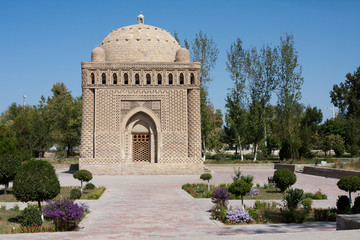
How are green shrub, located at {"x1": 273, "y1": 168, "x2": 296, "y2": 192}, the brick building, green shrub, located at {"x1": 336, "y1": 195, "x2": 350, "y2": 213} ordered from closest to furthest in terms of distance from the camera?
green shrub, located at {"x1": 336, "y1": 195, "x2": 350, "y2": 213} < green shrub, located at {"x1": 273, "y1": 168, "x2": 296, "y2": 192} < the brick building

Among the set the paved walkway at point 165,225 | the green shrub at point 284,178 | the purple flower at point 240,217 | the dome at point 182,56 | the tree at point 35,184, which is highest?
the dome at point 182,56

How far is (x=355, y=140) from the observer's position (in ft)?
132

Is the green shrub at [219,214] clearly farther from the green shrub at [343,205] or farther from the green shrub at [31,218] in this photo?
the green shrub at [31,218]

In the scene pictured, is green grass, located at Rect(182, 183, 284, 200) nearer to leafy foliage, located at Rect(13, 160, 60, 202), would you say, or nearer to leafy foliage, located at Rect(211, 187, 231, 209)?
leafy foliage, located at Rect(211, 187, 231, 209)

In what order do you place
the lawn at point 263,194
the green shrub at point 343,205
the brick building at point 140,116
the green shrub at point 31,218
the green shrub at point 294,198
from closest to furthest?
1. the green shrub at point 31,218
2. the green shrub at point 343,205
3. the green shrub at point 294,198
4. the lawn at point 263,194
5. the brick building at point 140,116

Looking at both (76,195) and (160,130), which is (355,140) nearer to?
(160,130)

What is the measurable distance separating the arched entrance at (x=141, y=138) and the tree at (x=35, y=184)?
16759mm

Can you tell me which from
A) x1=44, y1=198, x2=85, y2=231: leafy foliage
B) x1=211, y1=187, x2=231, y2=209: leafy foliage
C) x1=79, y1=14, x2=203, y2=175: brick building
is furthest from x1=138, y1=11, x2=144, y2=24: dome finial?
x1=44, y1=198, x2=85, y2=231: leafy foliage

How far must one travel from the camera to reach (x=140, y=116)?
88.1 ft

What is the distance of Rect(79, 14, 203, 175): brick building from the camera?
25734mm

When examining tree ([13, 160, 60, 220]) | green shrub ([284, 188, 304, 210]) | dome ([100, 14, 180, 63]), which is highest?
dome ([100, 14, 180, 63])

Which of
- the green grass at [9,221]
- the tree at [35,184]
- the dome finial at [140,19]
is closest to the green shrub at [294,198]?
the tree at [35,184]

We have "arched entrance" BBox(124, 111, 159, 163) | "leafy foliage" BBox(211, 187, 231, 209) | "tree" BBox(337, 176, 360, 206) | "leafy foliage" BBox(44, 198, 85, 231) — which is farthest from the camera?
"arched entrance" BBox(124, 111, 159, 163)

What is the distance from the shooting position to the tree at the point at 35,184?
924cm
